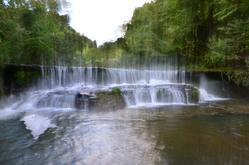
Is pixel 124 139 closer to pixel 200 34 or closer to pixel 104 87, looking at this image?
pixel 104 87

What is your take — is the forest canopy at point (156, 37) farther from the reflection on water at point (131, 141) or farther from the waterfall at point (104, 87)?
the reflection on water at point (131, 141)

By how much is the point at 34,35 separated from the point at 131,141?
1126 centimetres

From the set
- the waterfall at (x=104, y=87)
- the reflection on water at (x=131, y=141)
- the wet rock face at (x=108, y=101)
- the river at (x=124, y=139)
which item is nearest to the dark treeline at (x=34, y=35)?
the waterfall at (x=104, y=87)

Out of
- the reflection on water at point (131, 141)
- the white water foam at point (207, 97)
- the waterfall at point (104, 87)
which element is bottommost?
the reflection on water at point (131, 141)

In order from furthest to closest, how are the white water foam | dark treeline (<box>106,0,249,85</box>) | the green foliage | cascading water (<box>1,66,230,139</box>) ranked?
the white water foam, the green foliage, dark treeline (<box>106,0,249,85</box>), cascading water (<box>1,66,230,139</box>)

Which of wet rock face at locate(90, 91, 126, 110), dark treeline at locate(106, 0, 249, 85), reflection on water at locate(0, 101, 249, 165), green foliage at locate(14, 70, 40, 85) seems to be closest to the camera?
reflection on water at locate(0, 101, 249, 165)

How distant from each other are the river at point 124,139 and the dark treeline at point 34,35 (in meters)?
3.60

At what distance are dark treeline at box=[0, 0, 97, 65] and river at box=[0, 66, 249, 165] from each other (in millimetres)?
3596

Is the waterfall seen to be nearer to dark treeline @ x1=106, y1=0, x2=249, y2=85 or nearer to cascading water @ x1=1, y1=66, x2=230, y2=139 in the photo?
cascading water @ x1=1, y1=66, x2=230, y2=139

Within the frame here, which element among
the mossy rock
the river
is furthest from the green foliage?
the mossy rock

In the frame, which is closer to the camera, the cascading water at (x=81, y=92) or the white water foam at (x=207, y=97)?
the cascading water at (x=81, y=92)

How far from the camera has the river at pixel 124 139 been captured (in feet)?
12.2

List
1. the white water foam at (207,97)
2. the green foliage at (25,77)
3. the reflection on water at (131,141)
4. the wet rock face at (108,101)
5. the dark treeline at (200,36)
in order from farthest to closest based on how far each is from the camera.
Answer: the white water foam at (207,97) → the green foliage at (25,77) → the dark treeline at (200,36) → the wet rock face at (108,101) → the reflection on water at (131,141)

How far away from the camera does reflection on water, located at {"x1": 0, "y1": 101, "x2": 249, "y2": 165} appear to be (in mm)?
3699
